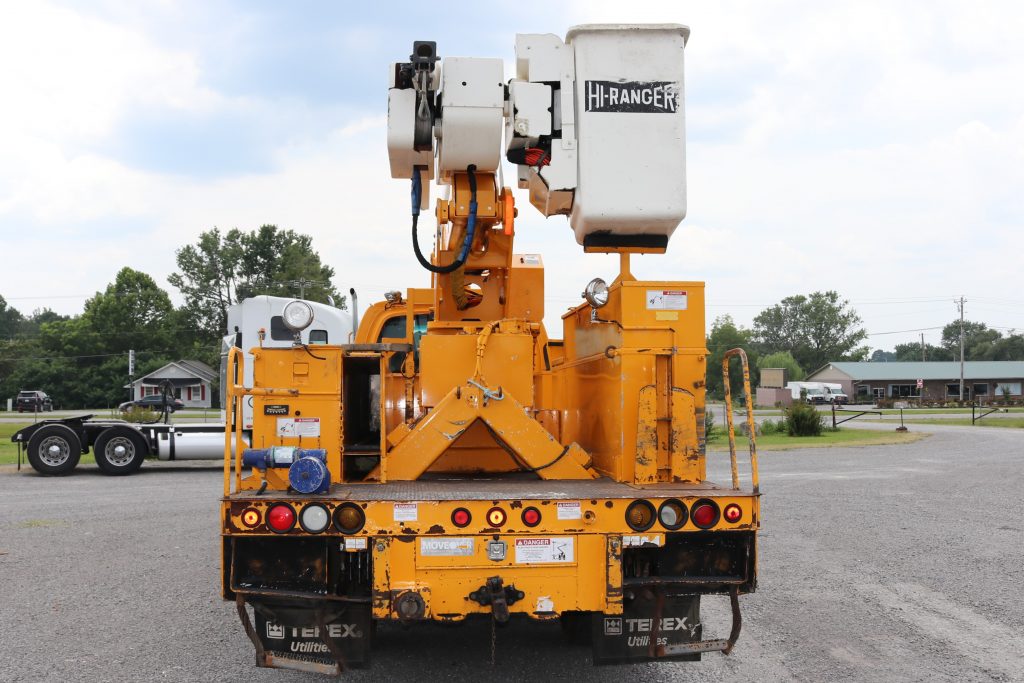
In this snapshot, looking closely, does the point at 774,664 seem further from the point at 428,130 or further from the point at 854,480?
the point at 854,480

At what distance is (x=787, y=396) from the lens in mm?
88000

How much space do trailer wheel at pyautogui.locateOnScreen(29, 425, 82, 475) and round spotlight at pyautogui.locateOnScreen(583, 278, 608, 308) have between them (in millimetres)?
15159

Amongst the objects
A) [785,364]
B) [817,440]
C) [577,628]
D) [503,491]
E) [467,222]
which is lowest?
[817,440]

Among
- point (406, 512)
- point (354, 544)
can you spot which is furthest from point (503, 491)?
point (354, 544)

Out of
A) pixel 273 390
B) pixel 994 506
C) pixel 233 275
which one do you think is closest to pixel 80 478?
pixel 273 390

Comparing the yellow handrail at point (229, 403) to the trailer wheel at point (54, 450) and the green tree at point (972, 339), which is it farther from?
the green tree at point (972, 339)

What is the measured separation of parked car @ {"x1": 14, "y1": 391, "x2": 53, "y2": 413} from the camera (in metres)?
65.2

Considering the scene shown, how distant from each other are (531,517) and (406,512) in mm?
637

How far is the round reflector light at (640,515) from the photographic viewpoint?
4457mm

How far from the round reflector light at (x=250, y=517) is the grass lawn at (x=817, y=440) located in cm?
2017

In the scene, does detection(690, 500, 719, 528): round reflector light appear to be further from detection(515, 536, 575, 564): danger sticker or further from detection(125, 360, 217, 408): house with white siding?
detection(125, 360, 217, 408): house with white siding

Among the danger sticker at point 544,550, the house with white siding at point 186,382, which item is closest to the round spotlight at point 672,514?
the danger sticker at point 544,550

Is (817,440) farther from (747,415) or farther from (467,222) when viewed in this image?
(747,415)

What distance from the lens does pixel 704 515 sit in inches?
177
